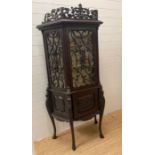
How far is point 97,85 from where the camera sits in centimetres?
231

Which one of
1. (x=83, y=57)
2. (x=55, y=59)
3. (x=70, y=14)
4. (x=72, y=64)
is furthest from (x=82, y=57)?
(x=70, y=14)

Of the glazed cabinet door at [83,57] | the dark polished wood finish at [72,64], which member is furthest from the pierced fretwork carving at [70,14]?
the glazed cabinet door at [83,57]

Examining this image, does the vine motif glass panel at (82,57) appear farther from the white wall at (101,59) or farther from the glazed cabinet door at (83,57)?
the white wall at (101,59)

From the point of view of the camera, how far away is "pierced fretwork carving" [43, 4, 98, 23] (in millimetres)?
1965

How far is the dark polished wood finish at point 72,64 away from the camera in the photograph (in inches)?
79.6

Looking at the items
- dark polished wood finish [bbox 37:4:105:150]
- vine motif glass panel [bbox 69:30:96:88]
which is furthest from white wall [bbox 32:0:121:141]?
vine motif glass panel [bbox 69:30:96:88]

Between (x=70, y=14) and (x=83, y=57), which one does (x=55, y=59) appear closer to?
(x=83, y=57)

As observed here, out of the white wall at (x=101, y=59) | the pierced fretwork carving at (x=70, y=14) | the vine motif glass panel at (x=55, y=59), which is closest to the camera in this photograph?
the pierced fretwork carving at (x=70, y=14)

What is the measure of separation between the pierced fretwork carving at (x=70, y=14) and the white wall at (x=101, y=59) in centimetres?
21
